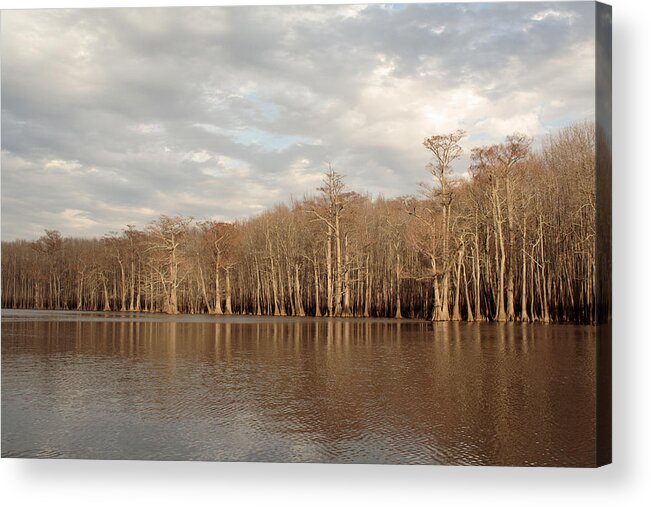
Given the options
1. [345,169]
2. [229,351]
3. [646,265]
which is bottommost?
[229,351]

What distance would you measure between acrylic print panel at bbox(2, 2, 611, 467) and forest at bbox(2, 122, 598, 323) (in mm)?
89

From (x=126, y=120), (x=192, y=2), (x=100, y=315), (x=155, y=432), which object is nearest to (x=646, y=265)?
(x=155, y=432)

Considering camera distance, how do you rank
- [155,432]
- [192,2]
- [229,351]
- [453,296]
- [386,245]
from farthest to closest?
1. [453,296]
2. [386,245]
3. [229,351]
4. [192,2]
5. [155,432]

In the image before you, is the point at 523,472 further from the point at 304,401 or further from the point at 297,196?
the point at 297,196

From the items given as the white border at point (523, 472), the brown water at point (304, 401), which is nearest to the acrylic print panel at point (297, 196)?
the brown water at point (304, 401)

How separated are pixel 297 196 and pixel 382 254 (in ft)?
12.7

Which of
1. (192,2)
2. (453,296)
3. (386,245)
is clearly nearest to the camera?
(192,2)

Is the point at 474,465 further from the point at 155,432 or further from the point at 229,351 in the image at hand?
the point at 229,351

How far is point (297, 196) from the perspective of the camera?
10656mm

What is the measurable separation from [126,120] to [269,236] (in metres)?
4.31

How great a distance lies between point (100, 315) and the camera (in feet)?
45.3

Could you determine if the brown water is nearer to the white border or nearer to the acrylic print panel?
the acrylic print panel

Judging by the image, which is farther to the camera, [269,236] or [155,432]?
[269,236]

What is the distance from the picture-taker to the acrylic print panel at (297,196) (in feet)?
22.4
